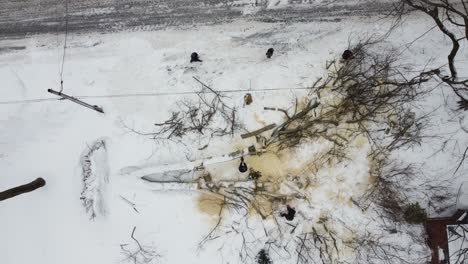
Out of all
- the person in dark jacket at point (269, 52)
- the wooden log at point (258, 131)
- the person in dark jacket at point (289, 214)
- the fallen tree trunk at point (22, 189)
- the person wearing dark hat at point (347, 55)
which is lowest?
the person in dark jacket at point (289, 214)

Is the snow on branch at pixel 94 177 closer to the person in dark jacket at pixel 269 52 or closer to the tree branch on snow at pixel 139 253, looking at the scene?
the tree branch on snow at pixel 139 253

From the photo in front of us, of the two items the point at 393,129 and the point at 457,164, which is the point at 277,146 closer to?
the point at 393,129

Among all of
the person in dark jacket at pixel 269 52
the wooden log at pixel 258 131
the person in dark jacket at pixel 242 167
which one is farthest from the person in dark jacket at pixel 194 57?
the person in dark jacket at pixel 242 167

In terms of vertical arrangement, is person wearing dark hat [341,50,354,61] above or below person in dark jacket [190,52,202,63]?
below

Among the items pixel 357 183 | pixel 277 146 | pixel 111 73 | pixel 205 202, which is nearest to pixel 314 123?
pixel 277 146

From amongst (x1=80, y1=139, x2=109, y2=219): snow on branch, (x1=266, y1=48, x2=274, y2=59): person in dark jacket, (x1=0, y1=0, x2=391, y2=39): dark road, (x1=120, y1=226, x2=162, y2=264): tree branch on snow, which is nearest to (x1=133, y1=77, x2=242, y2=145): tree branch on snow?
(x1=80, y1=139, x2=109, y2=219): snow on branch

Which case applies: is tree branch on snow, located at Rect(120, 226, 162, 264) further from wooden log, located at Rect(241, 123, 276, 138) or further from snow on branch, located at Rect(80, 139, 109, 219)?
wooden log, located at Rect(241, 123, 276, 138)
